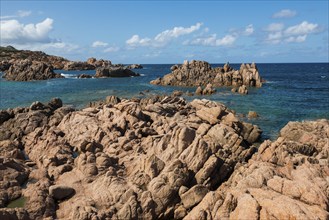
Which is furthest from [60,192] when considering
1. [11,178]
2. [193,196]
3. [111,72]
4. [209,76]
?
[111,72]

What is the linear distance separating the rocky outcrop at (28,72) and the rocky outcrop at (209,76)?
2157 inches

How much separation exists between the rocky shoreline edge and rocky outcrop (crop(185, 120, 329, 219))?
7cm

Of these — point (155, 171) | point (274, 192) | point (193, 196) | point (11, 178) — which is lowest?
point (193, 196)

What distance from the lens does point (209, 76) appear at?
123125mm

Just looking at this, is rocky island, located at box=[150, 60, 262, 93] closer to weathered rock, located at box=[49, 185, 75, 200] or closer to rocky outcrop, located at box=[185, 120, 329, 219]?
rocky outcrop, located at box=[185, 120, 329, 219]

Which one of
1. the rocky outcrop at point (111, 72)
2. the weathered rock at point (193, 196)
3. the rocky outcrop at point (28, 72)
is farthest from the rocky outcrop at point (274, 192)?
the rocky outcrop at point (111, 72)

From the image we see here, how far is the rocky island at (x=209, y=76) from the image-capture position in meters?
114

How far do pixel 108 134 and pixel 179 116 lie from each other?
39.4ft

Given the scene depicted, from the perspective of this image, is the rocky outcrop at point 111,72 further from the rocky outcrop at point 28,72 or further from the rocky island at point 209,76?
the rocky island at point 209,76

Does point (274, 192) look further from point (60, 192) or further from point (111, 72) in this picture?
point (111, 72)

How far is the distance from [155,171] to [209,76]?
322 feet

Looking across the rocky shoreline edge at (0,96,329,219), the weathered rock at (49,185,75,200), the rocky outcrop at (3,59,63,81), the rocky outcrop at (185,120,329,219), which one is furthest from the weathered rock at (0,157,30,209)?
the rocky outcrop at (3,59,63,81)

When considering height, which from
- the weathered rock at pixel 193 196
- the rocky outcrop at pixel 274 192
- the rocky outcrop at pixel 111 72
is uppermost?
the rocky outcrop at pixel 111 72

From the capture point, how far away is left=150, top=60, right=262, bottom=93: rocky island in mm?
114500
